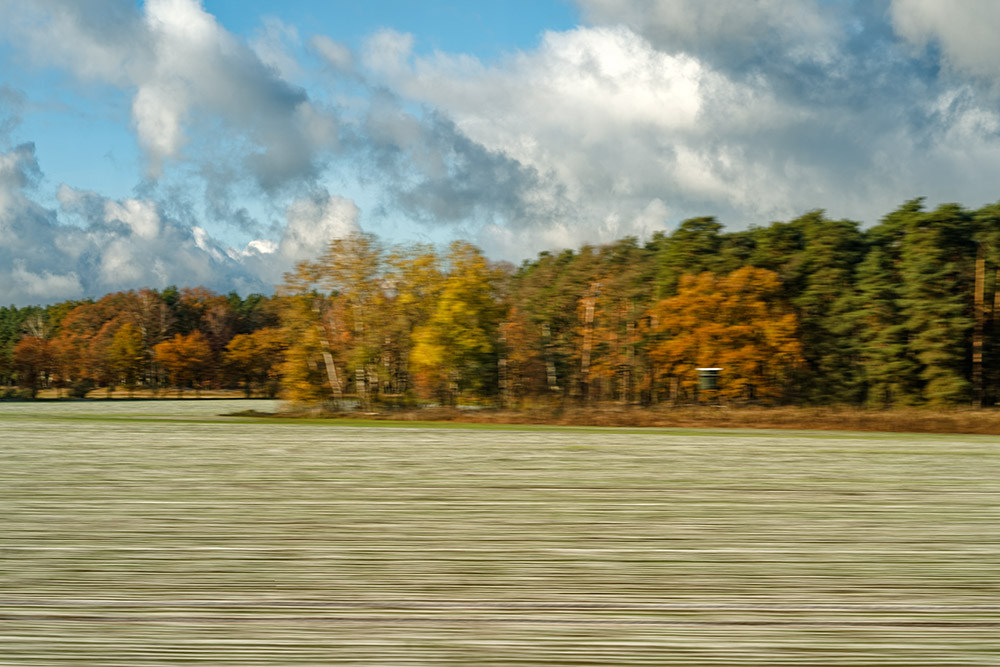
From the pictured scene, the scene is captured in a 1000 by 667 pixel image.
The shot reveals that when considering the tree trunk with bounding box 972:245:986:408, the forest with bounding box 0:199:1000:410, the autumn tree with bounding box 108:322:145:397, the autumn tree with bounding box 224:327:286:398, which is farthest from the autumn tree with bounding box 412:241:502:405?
the autumn tree with bounding box 108:322:145:397

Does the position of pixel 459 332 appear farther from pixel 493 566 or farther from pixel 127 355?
pixel 127 355

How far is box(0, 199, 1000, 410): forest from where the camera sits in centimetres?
4238

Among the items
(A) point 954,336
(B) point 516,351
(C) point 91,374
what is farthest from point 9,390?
(A) point 954,336

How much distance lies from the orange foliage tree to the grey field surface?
1158 inches

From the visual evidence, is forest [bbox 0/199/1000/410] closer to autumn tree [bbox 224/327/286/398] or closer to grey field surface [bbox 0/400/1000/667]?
grey field surface [bbox 0/400/1000/667]

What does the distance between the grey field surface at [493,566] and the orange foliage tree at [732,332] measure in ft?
96.5

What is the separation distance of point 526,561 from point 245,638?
269cm

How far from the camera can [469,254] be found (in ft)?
146

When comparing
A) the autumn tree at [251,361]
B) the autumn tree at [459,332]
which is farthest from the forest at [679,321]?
the autumn tree at [251,361]

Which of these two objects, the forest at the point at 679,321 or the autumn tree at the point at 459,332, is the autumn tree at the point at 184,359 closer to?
the forest at the point at 679,321

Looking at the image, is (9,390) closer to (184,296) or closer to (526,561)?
(184,296)

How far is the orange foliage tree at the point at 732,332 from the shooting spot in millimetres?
42281

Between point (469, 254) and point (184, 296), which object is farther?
point (184, 296)

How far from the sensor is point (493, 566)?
654 centimetres
